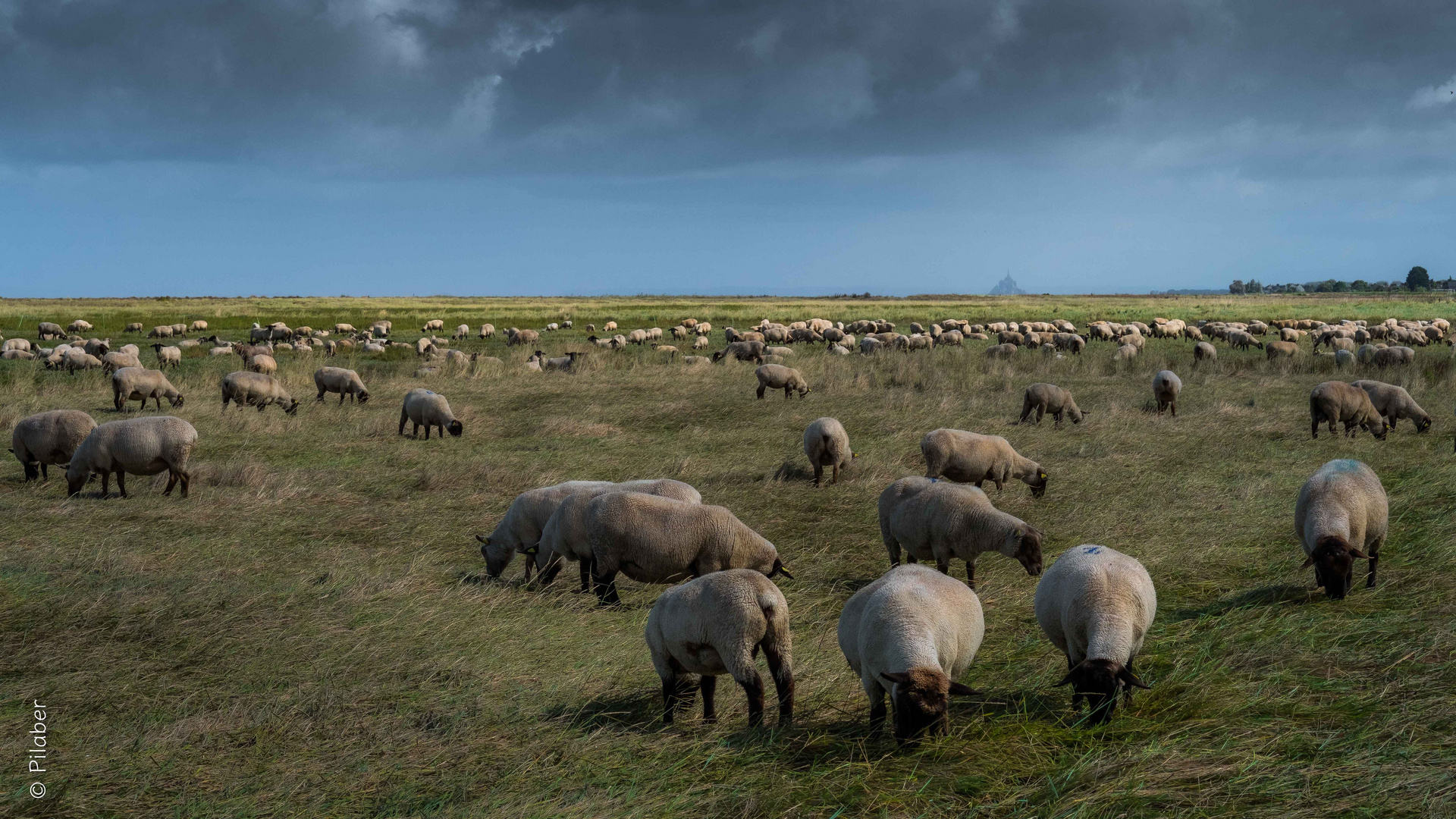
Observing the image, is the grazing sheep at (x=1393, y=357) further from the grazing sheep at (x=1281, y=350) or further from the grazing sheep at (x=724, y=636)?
the grazing sheep at (x=724, y=636)

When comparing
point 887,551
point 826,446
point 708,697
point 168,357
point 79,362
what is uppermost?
point 168,357

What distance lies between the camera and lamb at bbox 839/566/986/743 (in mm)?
4594

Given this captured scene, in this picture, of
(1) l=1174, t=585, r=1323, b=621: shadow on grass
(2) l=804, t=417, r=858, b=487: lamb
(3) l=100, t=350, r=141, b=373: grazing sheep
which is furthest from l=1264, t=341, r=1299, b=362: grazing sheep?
(3) l=100, t=350, r=141, b=373: grazing sheep

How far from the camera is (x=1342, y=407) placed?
53.3ft

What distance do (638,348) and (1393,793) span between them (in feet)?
121

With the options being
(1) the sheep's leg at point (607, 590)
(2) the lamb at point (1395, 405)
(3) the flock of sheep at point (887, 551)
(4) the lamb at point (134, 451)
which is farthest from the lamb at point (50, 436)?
(2) the lamb at point (1395, 405)

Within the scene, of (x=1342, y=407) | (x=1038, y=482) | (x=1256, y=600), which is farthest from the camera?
(x=1342, y=407)

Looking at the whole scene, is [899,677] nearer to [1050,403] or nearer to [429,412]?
[429,412]

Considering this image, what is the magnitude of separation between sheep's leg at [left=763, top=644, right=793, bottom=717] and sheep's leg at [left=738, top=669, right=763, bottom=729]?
129 millimetres

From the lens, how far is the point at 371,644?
6.38 meters

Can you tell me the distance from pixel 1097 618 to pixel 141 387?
21.2 m

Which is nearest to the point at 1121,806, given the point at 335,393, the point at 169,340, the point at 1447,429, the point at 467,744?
the point at 467,744

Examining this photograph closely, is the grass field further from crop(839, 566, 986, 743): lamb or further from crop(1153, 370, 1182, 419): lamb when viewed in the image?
crop(1153, 370, 1182, 419): lamb

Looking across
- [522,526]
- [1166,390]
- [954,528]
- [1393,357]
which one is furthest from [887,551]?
[1393,357]
